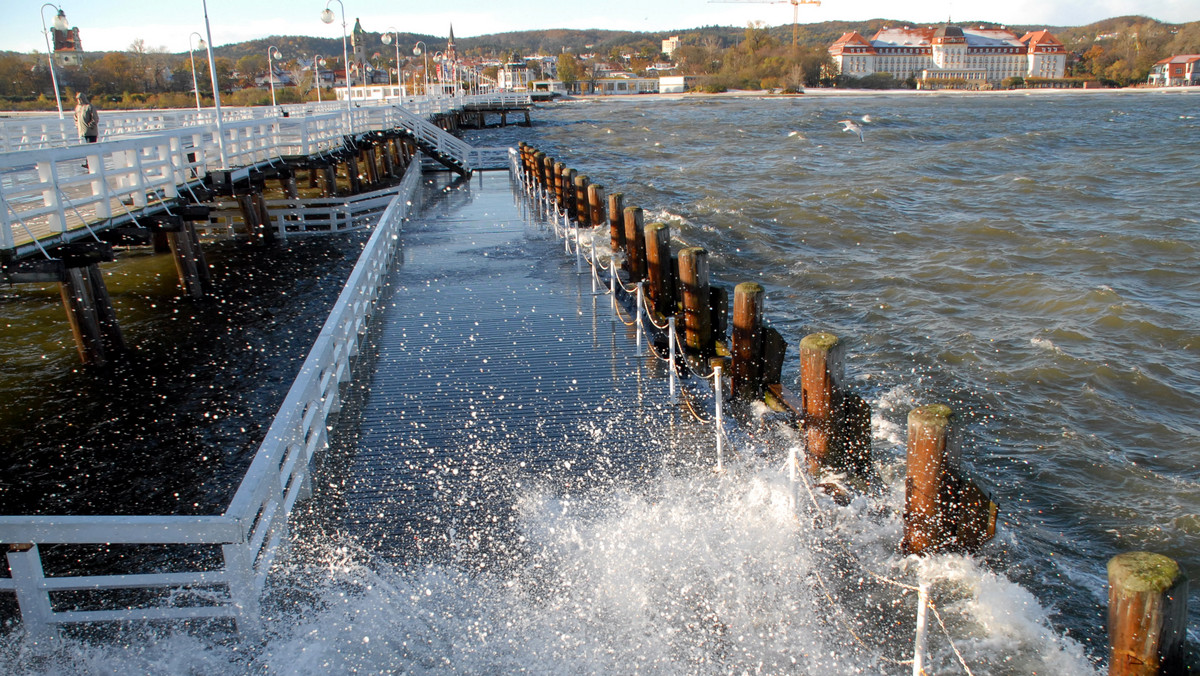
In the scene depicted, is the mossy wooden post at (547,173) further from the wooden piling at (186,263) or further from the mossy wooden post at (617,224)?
the wooden piling at (186,263)

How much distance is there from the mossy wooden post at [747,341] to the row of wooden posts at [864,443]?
0.01m

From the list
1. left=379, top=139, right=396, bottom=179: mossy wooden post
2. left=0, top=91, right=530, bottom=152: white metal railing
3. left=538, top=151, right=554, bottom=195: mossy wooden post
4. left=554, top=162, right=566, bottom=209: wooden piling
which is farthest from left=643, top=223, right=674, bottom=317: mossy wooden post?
left=379, top=139, right=396, bottom=179: mossy wooden post

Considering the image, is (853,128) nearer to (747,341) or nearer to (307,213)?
(307,213)

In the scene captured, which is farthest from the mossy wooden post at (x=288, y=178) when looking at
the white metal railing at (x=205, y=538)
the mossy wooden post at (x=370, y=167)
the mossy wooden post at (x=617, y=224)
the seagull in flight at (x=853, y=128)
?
the seagull in flight at (x=853, y=128)

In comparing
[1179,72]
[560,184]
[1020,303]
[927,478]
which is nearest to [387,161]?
[560,184]

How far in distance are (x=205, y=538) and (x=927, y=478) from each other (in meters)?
4.81

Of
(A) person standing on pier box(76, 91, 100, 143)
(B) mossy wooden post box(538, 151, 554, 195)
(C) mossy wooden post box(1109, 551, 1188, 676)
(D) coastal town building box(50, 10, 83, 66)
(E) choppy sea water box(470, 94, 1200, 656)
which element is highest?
(D) coastal town building box(50, 10, 83, 66)

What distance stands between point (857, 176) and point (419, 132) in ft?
65.4

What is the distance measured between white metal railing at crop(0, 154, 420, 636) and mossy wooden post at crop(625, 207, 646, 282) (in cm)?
685

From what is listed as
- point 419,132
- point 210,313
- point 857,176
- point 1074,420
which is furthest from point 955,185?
point 210,313

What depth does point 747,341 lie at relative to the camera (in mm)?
8641

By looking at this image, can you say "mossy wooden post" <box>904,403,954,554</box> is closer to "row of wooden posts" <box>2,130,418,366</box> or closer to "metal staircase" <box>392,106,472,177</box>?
"row of wooden posts" <box>2,130,418,366</box>

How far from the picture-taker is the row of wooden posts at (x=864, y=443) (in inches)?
160

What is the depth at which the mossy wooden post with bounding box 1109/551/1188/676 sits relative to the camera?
13.2ft
